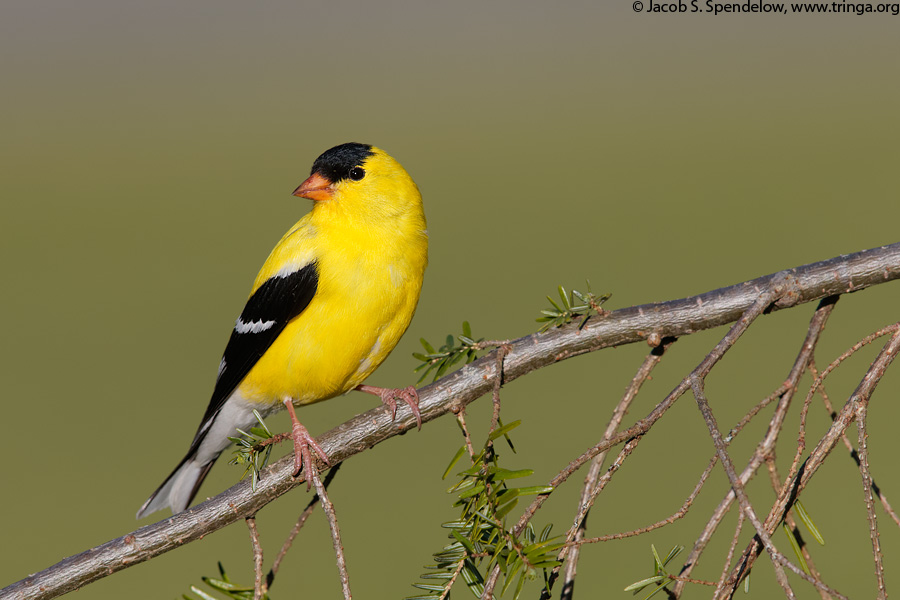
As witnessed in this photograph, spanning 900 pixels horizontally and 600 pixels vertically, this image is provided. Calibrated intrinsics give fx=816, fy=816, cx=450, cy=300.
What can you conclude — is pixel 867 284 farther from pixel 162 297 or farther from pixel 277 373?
pixel 162 297

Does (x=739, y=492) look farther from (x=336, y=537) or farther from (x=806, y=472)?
(x=336, y=537)

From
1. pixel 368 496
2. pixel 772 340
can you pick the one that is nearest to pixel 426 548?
pixel 368 496

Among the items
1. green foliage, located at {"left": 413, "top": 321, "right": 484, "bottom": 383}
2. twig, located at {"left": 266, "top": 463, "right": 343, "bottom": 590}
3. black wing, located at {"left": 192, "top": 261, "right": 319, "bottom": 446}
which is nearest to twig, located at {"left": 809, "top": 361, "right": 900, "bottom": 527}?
green foliage, located at {"left": 413, "top": 321, "right": 484, "bottom": 383}

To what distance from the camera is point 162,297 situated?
16.7 m

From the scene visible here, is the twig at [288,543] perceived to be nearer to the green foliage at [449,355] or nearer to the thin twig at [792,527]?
the green foliage at [449,355]

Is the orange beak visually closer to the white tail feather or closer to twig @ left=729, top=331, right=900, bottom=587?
the white tail feather

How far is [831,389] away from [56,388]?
11.7m

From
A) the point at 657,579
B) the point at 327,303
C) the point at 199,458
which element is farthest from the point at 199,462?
the point at 657,579

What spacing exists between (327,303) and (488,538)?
68.5 inches

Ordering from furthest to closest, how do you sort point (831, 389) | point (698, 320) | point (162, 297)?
point (162, 297)
point (831, 389)
point (698, 320)

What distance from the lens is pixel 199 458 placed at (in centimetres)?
401

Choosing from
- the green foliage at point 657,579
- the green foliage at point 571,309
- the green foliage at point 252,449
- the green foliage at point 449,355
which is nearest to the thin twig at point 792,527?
the green foliage at point 657,579

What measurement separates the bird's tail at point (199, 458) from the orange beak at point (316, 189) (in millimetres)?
1000

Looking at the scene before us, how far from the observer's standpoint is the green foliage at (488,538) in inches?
65.9
